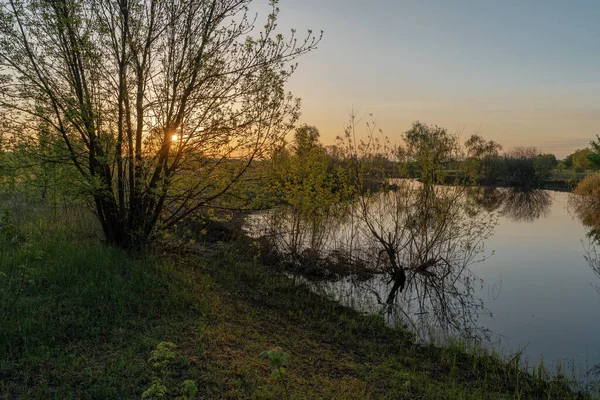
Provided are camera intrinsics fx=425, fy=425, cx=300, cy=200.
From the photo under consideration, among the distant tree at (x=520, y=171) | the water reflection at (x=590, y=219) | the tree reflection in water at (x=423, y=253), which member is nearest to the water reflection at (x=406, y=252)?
the tree reflection in water at (x=423, y=253)

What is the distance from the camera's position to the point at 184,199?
924cm

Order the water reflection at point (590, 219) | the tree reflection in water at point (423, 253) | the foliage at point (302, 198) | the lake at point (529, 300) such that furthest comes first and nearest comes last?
the water reflection at point (590, 219)
the tree reflection in water at point (423, 253)
the foliage at point (302, 198)
the lake at point (529, 300)

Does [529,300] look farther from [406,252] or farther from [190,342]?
[190,342]

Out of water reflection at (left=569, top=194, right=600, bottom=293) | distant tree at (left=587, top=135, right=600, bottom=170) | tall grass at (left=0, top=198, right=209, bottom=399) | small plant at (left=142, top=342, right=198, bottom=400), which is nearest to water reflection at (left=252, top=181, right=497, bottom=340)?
tall grass at (left=0, top=198, right=209, bottom=399)

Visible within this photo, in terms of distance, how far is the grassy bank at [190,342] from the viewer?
178 inches

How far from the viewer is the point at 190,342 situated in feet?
18.0

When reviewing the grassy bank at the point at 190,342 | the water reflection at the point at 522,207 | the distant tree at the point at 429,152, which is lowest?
the grassy bank at the point at 190,342

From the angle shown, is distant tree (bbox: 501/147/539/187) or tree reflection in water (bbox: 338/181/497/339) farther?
distant tree (bbox: 501/147/539/187)

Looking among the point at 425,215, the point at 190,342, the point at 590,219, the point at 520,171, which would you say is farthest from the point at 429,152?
the point at 520,171

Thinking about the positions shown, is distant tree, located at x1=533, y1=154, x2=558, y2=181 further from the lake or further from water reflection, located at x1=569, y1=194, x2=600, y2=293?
the lake

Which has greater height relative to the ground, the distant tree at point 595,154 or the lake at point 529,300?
the distant tree at point 595,154

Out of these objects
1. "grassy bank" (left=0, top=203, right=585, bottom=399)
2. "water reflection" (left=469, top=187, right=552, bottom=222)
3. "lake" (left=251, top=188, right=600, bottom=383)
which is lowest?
"lake" (left=251, top=188, right=600, bottom=383)

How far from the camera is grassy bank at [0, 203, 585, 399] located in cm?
451

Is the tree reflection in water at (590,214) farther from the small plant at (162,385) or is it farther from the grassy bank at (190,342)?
the small plant at (162,385)
